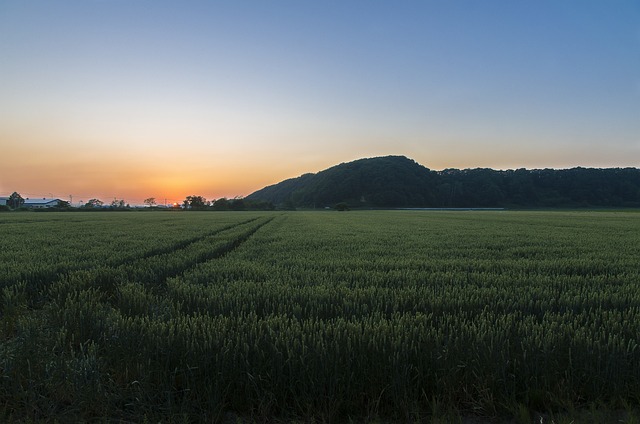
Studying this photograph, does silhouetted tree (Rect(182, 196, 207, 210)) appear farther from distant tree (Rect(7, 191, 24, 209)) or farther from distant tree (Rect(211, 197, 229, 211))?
distant tree (Rect(7, 191, 24, 209))

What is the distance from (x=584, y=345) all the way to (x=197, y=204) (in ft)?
532

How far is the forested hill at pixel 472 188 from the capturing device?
14762cm

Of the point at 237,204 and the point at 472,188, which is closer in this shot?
the point at 237,204

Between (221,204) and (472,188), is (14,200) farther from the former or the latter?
(472,188)

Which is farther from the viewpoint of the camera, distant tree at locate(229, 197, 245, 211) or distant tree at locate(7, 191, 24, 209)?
distant tree at locate(7, 191, 24, 209)

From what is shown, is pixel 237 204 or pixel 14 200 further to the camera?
pixel 14 200

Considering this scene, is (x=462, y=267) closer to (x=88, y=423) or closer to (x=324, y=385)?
(x=324, y=385)

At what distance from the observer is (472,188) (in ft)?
550

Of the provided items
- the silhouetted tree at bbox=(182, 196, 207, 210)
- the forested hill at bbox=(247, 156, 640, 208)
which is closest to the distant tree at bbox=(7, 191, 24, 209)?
the silhouetted tree at bbox=(182, 196, 207, 210)

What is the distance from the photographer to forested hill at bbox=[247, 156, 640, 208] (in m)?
148

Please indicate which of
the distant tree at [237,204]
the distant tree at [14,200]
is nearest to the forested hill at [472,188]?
the distant tree at [237,204]

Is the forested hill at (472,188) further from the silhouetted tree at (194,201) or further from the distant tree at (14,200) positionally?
the distant tree at (14,200)

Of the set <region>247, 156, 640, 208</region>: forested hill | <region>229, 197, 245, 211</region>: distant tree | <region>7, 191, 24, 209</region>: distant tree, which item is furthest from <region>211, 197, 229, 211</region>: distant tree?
<region>7, 191, 24, 209</region>: distant tree

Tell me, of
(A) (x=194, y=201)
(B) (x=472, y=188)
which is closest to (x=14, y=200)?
(A) (x=194, y=201)
